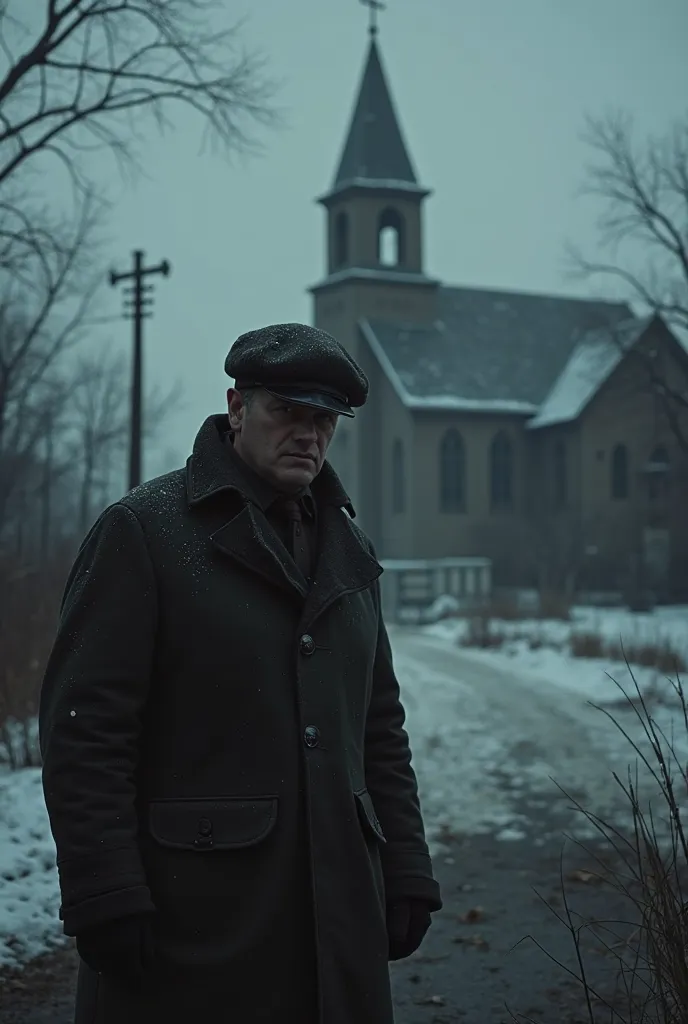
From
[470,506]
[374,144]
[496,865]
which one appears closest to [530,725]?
[496,865]

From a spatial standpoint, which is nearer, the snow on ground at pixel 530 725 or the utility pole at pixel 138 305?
the snow on ground at pixel 530 725

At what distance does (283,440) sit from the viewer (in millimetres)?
2949

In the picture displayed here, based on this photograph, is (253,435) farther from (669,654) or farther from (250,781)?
(669,654)

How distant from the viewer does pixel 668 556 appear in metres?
31.8

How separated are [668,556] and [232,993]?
30.5m

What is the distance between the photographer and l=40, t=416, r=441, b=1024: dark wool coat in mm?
2619

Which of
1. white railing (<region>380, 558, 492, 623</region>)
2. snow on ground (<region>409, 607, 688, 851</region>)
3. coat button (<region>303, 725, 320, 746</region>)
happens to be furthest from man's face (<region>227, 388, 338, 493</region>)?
white railing (<region>380, 558, 492, 623</region>)

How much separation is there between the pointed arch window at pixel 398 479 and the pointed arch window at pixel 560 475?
546 centimetres

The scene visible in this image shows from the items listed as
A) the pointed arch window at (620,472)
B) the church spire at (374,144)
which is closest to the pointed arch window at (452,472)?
the pointed arch window at (620,472)

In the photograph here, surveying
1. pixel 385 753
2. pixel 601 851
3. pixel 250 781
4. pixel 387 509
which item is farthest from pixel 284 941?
pixel 387 509

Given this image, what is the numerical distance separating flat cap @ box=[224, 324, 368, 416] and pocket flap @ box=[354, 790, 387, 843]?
0.98 meters

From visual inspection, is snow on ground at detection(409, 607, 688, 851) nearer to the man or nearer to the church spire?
the man

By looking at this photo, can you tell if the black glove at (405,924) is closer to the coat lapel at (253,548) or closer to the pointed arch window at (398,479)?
the coat lapel at (253,548)

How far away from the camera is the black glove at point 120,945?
251 cm
